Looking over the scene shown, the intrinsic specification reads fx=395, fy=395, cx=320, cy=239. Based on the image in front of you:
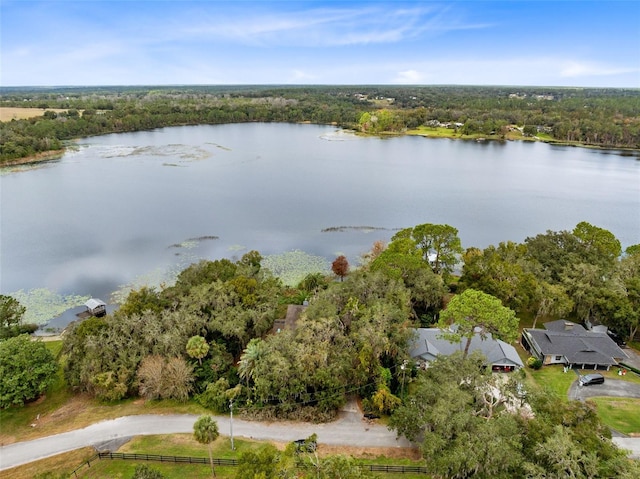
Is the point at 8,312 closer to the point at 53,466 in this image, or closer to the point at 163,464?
the point at 53,466

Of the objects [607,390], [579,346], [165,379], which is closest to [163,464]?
[165,379]

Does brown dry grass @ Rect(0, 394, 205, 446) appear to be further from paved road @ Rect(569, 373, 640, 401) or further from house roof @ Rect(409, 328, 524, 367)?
paved road @ Rect(569, 373, 640, 401)

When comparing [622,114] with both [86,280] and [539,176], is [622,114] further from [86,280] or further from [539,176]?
[86,280]

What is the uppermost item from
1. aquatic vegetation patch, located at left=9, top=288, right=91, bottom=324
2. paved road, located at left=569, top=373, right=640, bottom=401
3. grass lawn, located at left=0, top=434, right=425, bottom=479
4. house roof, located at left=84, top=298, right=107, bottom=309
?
house roof, located at left=84, top=298, right=107, bottom=309

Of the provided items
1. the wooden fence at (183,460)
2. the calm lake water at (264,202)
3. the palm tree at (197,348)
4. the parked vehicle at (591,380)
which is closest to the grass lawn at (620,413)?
the parked vehicle at (591,380)

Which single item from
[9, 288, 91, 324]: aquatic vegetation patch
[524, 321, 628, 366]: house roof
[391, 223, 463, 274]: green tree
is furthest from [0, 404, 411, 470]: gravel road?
[391, 223, 463, 274]: green tree

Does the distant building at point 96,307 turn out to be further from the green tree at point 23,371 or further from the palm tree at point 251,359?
the palm tree at point 251,359
